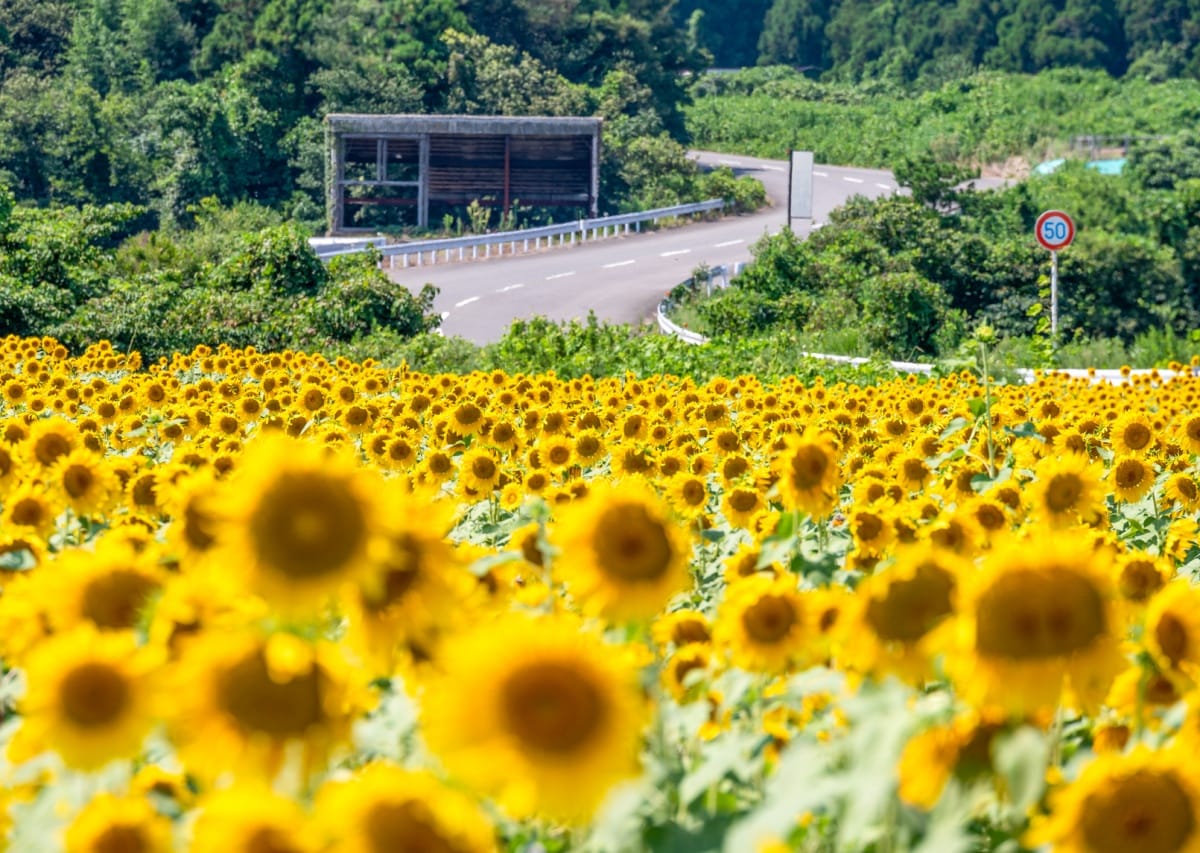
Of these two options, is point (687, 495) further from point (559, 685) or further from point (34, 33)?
point (34, 33)

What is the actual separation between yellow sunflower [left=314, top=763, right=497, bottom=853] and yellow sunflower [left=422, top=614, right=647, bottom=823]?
74mm

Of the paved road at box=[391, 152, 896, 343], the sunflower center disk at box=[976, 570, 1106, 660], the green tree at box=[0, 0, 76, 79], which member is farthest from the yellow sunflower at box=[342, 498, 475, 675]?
the green tree at box=[0, 0, 76, 79]

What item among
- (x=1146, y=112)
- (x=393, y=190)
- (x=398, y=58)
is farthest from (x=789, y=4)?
(x=393, y=190)

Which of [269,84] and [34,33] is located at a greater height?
[34,33]

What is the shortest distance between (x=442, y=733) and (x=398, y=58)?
44.1m

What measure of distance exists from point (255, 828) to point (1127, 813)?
924mm

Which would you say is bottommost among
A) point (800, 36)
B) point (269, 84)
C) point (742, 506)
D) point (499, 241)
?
point (499, 241)

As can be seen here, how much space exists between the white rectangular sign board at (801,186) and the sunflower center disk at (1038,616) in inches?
1148

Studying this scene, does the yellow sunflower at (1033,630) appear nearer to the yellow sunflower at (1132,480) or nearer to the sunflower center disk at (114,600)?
the sunflower center disk at (114,600)

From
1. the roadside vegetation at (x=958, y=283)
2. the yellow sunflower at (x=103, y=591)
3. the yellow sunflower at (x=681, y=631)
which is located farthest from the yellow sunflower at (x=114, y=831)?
the roadside vegetation at (x=958, y=283)

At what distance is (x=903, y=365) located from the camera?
17.5 m

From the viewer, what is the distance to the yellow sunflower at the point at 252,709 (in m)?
2.06

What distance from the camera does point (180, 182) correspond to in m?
39.7

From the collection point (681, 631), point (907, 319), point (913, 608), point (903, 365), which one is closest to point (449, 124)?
point (907, 319)
